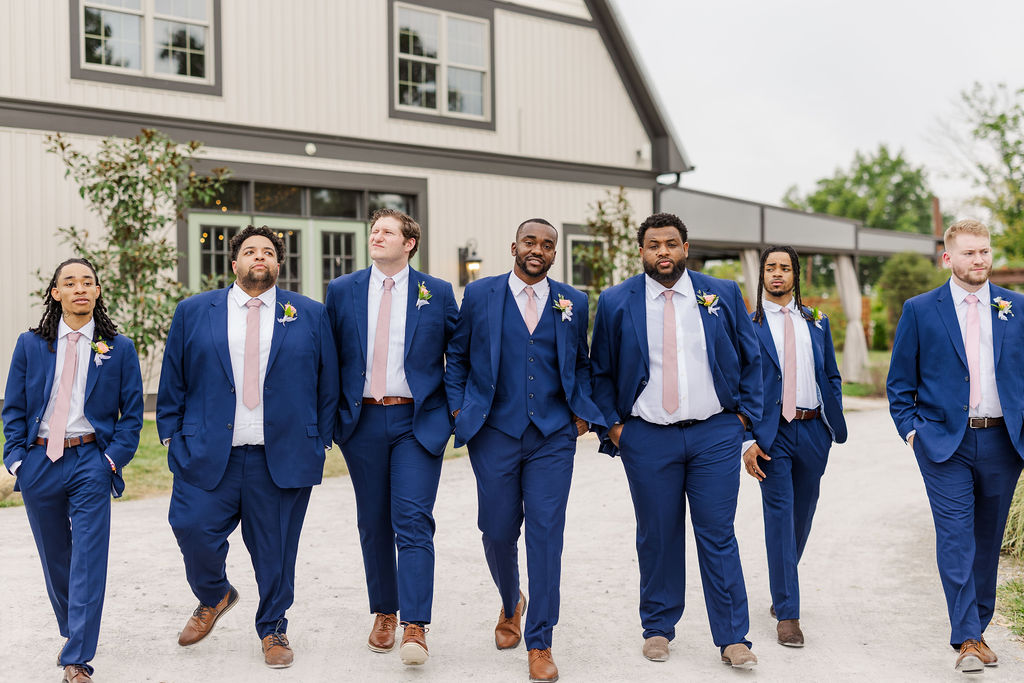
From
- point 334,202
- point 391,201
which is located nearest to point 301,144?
point 334,202

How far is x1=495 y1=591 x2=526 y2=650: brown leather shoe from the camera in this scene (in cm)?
487

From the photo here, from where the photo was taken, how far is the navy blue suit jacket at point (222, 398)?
456cm

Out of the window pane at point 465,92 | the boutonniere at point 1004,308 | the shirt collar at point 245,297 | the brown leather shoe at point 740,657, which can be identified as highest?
the window pane at point 465,92

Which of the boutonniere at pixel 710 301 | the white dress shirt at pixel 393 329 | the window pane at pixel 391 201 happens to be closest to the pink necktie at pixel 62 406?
the white dress shirt at pixel 393 329

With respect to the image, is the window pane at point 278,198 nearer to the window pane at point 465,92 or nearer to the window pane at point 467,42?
the window pane at point 465,92

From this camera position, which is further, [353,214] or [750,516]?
[353,214]

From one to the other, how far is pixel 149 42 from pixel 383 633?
11.0 metres

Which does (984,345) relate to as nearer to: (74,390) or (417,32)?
(74,390)

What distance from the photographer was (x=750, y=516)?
8.22 metres

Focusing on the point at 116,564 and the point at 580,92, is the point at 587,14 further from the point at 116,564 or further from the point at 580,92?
the point at 116,564

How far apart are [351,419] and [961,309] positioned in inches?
120

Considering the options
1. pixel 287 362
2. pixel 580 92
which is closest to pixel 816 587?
pixel 287 362

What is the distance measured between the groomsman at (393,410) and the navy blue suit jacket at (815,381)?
5.52 ft

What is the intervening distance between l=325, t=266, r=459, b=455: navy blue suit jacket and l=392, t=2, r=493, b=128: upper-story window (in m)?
11.1
